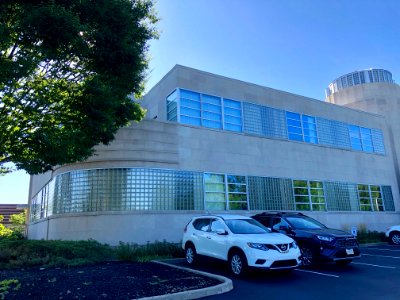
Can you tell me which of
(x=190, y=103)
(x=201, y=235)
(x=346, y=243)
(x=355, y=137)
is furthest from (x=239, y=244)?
(x=355, y=137)

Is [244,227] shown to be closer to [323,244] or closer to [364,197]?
[323,244]

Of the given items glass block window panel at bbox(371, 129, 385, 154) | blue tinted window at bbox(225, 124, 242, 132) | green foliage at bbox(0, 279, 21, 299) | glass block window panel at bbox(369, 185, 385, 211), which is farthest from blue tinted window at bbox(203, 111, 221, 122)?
glass block window panel at bbox(371, 129, 385, 154)

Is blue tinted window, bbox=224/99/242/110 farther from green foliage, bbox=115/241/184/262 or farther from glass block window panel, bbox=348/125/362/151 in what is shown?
glass block window panel, bbox=348/125/362/151

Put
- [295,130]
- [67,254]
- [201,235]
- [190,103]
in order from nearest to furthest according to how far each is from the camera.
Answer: [201,235]
[67,254]
[190,103]
[295,130]

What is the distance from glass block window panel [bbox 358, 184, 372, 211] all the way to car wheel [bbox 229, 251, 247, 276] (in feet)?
60.1

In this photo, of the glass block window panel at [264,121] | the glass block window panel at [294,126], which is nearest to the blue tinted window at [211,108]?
the glass block window panel at [264,121]

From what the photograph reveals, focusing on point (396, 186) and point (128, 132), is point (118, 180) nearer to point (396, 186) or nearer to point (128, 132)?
point (128, 132)

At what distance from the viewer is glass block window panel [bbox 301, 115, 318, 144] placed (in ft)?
76.8

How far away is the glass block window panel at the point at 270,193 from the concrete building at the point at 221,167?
61 mm

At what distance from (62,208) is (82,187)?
5.44 ft

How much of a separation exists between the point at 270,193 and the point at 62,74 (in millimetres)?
13716

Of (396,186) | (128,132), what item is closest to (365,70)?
(396,186)

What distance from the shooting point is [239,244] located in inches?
367

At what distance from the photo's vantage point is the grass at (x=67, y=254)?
11.4 metres
